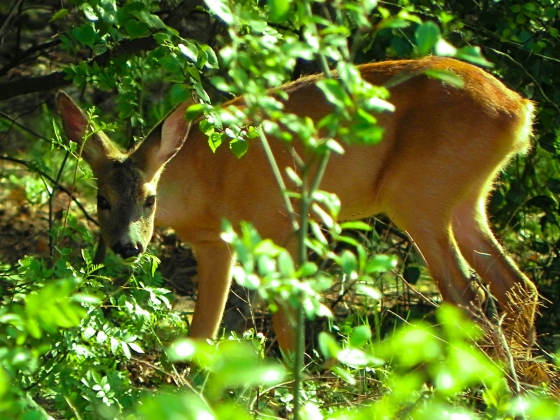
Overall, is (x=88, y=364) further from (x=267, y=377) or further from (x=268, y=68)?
(x=267, y=377)

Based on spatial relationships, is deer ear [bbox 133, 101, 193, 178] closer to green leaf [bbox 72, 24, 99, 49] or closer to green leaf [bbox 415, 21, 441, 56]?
green leaf [bbox 72, 24, 99, 49]

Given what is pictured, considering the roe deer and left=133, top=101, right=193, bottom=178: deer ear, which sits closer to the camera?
the roe deer

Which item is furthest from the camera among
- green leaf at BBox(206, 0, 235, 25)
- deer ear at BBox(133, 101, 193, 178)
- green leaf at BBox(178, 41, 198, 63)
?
deer ear at BBox(133, 101, 193, 178)

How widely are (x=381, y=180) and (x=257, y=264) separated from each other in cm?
419

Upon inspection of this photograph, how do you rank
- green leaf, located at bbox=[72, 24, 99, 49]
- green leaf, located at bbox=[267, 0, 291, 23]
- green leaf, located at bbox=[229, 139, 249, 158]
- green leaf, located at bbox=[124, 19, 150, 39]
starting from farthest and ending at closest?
1. green leaf, located at bbox=[72, 24, 99, 49]
2. green leaf, located at bbox=[124, 19, 150, 39]
3. green leaf, located at bbox=[229, 139, 249, 158]
4. green leaf, located at bbox=[267, 0, 291, 23]

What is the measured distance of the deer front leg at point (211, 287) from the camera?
21.5 feet

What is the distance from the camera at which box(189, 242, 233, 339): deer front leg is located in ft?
21.5

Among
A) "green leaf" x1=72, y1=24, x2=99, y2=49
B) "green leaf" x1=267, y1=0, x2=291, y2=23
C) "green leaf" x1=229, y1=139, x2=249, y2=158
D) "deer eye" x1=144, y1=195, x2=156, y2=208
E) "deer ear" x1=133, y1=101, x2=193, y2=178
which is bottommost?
"deer eye" x1=144, y1=195, x2=156, y2=208

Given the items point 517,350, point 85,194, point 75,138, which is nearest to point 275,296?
point 517,350

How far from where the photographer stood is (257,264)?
217cm

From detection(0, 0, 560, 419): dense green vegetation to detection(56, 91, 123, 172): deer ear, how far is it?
0.33 ft

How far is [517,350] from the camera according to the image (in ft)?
14.6

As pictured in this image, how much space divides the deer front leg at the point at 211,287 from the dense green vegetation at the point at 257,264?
0.46 metres

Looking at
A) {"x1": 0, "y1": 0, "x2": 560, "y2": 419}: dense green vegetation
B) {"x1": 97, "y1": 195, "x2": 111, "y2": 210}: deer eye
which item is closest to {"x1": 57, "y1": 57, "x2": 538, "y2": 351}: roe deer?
{"x1": 97, "y1": 195, "x2": 111, "y2": 210}: deer eye
